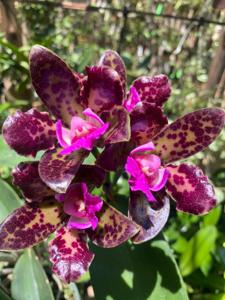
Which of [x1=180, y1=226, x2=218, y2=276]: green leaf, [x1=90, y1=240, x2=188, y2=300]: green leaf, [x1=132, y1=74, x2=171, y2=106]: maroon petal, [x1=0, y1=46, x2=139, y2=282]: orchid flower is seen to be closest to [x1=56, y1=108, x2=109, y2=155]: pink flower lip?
[x1=0, y1=46, x2=139, y2=282]: orchid flower

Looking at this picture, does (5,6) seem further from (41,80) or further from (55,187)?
(55,187)

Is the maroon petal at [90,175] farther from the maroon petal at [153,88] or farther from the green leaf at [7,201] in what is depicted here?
the green leaf at [7,201]

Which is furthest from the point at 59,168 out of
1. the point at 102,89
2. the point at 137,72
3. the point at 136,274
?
the point at 137,72

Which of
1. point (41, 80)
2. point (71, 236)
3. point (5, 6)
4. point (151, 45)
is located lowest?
point (151, 45)

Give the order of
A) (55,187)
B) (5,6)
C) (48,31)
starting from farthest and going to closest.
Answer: (48,31) → (5,6) → (55,187)

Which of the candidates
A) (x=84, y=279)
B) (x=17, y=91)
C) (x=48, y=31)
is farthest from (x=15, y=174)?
(x=48, y=31)

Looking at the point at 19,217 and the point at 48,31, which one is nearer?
the point at 19,217
